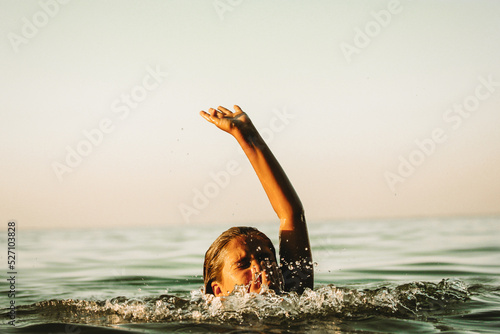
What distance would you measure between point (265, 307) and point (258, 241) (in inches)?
20.5

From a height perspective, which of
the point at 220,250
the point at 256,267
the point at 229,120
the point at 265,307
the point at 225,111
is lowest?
the point at 265,307

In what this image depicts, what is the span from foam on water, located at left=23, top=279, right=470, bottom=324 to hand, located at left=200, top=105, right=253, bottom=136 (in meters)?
1.30


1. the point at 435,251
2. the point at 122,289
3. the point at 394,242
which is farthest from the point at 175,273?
the point at 394,242

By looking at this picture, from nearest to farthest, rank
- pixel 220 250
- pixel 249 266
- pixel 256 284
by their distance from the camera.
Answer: pixel 256 284
pixel 249 266
pixel 220 250

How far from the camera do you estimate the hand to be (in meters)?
4.33

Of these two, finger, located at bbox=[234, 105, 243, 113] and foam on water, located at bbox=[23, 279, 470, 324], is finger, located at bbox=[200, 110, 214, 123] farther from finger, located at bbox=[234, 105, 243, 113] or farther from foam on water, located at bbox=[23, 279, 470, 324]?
foam on water, located at bbox=[23, 279, 470, 324]

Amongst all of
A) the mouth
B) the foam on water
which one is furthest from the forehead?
the foam on water

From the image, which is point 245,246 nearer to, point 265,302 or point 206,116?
point 265,302

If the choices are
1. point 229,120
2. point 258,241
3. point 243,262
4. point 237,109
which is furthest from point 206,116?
point 243,262

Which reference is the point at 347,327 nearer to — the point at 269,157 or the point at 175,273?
the point at 269,157

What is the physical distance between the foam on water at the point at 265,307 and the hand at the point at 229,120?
1.30 metres

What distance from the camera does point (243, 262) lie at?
4.41 m

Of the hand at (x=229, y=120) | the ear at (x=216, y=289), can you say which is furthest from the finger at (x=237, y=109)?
the ear at (x=216, y=289)

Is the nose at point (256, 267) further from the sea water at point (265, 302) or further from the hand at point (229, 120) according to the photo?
the hand at point (229, 120)
